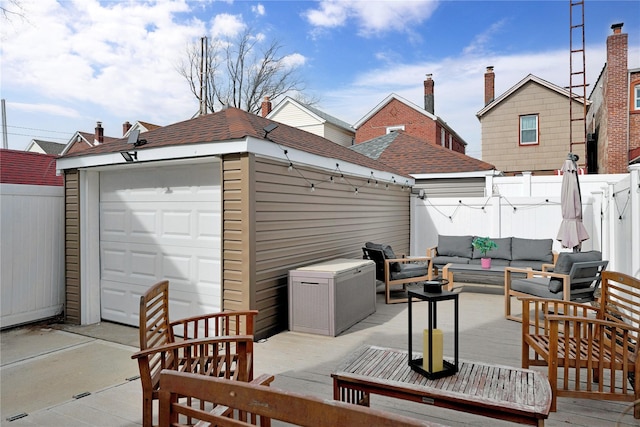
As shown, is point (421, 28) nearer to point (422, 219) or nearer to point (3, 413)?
point (422, 219)

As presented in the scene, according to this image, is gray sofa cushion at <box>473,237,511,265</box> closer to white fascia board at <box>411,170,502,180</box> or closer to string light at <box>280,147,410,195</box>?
string light at <box>280,147,410,195</box>

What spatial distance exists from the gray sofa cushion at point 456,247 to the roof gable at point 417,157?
2.67 metres

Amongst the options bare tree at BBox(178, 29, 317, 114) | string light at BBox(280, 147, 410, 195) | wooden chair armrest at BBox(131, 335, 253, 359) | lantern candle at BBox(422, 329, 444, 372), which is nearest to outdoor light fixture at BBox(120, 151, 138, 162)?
string light at BBox(280, 147, 410, 195)

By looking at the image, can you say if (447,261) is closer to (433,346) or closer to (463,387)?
(433,346)

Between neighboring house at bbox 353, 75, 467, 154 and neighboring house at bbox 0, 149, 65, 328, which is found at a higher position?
neighboring house at bbox 353, 75, 467, 154

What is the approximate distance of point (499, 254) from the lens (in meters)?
8.11

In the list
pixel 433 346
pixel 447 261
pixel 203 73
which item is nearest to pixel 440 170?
pixel 447 261

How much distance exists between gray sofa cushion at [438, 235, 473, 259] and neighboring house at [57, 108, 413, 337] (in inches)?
119

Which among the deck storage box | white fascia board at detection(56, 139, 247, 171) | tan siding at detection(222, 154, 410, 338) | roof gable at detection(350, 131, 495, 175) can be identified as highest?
roof gable at detection(350, 131, 495, 175)

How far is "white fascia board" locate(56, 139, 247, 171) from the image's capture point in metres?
4.55

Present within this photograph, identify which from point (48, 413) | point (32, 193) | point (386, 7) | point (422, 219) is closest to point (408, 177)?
point (422, 219)

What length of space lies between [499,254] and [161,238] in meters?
6.20

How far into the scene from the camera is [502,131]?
1672 cm

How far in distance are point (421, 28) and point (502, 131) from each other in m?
6.19
